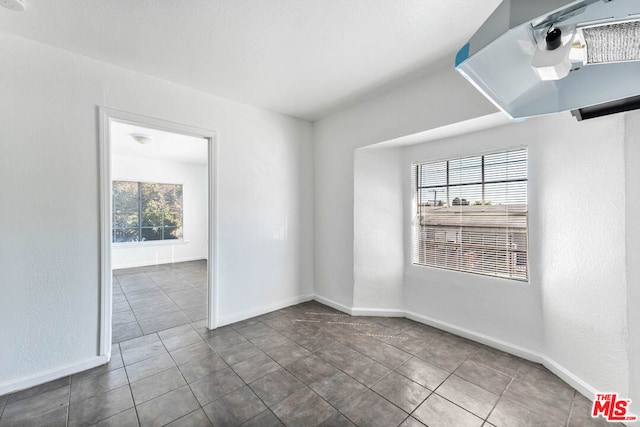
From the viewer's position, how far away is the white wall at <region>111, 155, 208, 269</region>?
20.8 feet

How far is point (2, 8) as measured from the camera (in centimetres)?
176

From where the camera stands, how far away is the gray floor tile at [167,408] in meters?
1.73

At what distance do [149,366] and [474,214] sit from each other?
3.44m

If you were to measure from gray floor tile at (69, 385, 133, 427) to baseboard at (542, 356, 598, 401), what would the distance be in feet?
10.6

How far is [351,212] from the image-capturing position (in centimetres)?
351

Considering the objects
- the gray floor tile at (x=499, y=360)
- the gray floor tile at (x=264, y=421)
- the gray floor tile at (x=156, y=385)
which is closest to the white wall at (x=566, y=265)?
the gray floor tile at (x=499, y=360)

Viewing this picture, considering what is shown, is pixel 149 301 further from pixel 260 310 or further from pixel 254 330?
pixel 254 330

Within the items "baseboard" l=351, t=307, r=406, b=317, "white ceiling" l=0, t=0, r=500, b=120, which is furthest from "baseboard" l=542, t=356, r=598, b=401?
"white ceiling" l=0, t=0, r=500, b=120

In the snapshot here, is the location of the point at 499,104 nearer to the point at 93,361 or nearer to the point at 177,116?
the point at 177,116

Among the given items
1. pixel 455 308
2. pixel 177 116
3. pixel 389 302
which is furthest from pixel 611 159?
pixel 177 116

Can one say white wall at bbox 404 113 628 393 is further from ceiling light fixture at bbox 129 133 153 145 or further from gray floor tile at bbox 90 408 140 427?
ceiling light fixture at bbox 129 133 153 145

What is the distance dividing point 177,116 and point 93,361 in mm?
2416

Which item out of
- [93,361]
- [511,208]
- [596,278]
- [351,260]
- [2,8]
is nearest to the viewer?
[2,8]

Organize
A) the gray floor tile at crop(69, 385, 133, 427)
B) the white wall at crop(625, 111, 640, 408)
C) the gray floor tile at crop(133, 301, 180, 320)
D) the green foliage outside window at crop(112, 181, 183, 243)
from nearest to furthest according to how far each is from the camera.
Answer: the white wall at crop(625, 111, 640, 408) → the gray floor tile at crop(69, 385, 133, 427) → the gray floor tile at crop(133, 301, 180, 320) → the green foliage outside window at crop(112, 181, 183, 243)
